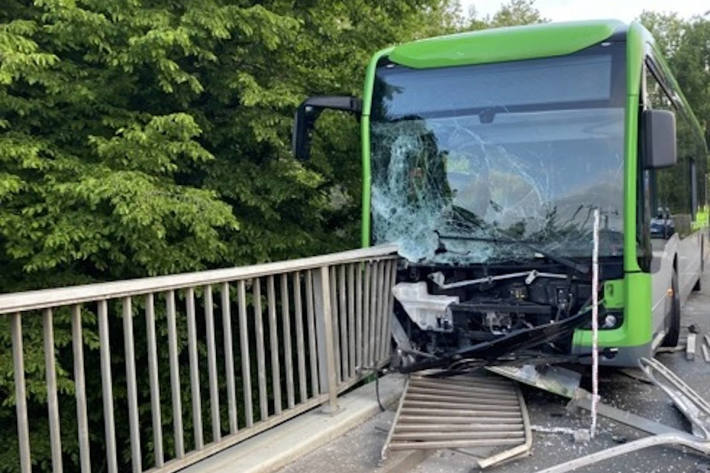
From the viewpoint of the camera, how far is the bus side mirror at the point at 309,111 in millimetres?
6121

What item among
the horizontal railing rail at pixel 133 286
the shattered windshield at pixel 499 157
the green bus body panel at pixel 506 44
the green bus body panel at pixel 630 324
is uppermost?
the green bus body panel at pixel 506 44

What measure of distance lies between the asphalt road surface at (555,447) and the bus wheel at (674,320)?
168 cm

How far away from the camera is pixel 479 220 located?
5383 mm

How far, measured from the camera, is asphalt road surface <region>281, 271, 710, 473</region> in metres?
3.82

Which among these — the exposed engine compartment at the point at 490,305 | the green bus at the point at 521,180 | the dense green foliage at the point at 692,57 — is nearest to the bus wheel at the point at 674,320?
the green bus at the point at 521,180

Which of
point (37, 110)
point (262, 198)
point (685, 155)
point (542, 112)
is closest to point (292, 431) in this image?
point (542, 112)

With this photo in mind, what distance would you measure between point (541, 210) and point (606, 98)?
98 cm

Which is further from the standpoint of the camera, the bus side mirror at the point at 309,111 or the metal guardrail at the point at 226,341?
the bus side mirror at the point at 309,111

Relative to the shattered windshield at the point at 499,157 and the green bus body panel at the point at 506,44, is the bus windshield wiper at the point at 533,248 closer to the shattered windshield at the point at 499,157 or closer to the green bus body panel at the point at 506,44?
the shattered windshield at the point at 499,157

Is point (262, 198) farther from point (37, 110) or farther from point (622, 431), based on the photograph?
point (622, 431)

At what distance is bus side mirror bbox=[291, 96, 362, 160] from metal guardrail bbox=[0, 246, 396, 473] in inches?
58.8

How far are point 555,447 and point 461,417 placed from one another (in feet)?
2.10

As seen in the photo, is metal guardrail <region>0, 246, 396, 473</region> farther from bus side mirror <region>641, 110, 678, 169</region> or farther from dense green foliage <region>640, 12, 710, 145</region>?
dense green foliage <region>640, 12, 710, 145</region>

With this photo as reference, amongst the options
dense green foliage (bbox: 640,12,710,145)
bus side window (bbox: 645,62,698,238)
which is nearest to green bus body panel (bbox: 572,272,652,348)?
bus side window (bbox: 645,62,698,238)
